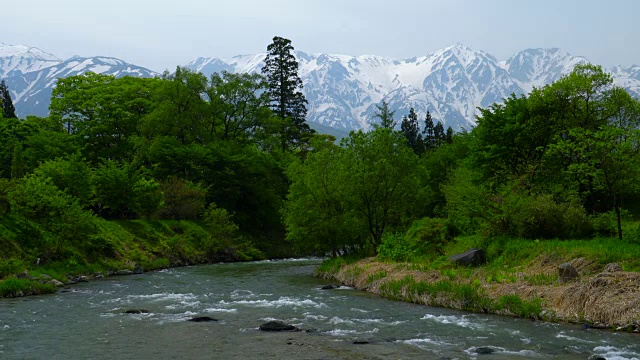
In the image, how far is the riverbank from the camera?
18.5 meters

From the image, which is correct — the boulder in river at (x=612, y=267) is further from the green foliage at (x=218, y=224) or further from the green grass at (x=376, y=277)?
the green foliage at (x=218, y=224)

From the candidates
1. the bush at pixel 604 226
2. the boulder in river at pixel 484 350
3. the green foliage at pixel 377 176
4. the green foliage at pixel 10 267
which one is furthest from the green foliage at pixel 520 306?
the green foliage at pixel 10 267

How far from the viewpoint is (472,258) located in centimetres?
2791

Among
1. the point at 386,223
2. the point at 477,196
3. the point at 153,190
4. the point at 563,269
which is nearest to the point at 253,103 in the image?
the point at 153,190

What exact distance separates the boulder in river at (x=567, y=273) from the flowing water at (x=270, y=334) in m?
3.55

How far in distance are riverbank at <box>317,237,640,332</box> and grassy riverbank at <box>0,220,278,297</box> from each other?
19.3 metres

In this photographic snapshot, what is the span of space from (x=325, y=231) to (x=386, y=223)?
5243 millimetres

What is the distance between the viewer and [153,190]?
54.2m

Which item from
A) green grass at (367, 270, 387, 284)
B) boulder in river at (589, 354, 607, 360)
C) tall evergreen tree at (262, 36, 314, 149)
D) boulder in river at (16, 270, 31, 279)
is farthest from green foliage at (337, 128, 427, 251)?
tall evergreen tree at (262, 36, 314, 149)

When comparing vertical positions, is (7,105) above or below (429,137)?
above

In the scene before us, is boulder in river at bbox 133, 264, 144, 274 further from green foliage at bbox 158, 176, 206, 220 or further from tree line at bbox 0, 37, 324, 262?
green foliage at bbox 158, 176, 206, 220

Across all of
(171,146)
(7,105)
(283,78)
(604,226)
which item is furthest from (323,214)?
(7,105)

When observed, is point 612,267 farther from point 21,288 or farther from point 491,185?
point 21,288

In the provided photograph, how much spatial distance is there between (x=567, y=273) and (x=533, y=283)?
→ 1435 millimetres
